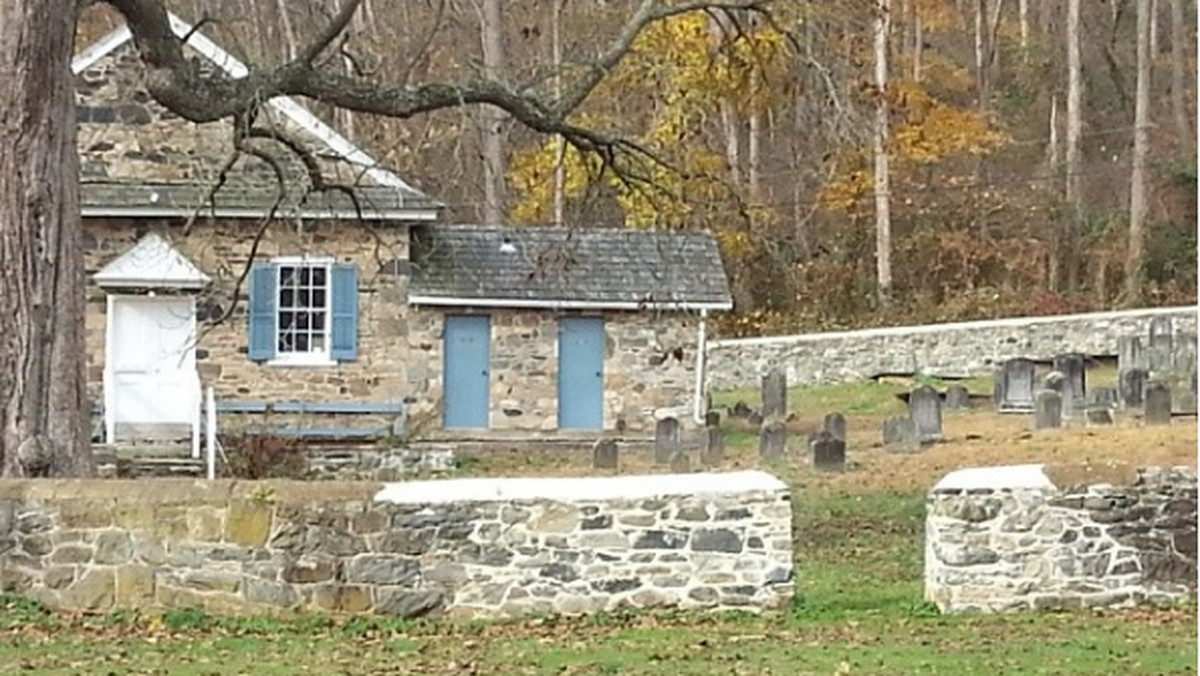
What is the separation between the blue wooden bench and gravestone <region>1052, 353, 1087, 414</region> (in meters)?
8.57

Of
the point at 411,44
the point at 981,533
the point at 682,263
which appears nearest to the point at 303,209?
the point at 682,263

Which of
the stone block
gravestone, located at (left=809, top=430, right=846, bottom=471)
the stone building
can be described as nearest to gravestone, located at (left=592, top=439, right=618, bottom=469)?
the stone building

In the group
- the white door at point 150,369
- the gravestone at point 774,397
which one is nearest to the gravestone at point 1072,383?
the gravestone at point 774,397

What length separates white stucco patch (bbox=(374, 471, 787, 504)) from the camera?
12.8 metres

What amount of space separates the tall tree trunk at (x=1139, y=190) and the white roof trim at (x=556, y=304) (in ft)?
46.9

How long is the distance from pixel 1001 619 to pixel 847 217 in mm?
28555

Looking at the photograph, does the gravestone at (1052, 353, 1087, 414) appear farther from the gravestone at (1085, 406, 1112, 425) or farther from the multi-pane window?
the multi-pane window

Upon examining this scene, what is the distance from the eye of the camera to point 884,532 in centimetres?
1750

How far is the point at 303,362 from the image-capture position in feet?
83.7

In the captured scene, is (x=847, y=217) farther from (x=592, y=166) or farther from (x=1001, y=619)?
(x=1001, y=619)

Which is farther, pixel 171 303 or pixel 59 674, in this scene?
pixel 171 303

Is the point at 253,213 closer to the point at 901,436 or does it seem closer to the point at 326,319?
the point at 326,319

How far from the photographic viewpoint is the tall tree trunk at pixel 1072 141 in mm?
39406

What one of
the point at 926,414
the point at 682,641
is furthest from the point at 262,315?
the point at 682,641
